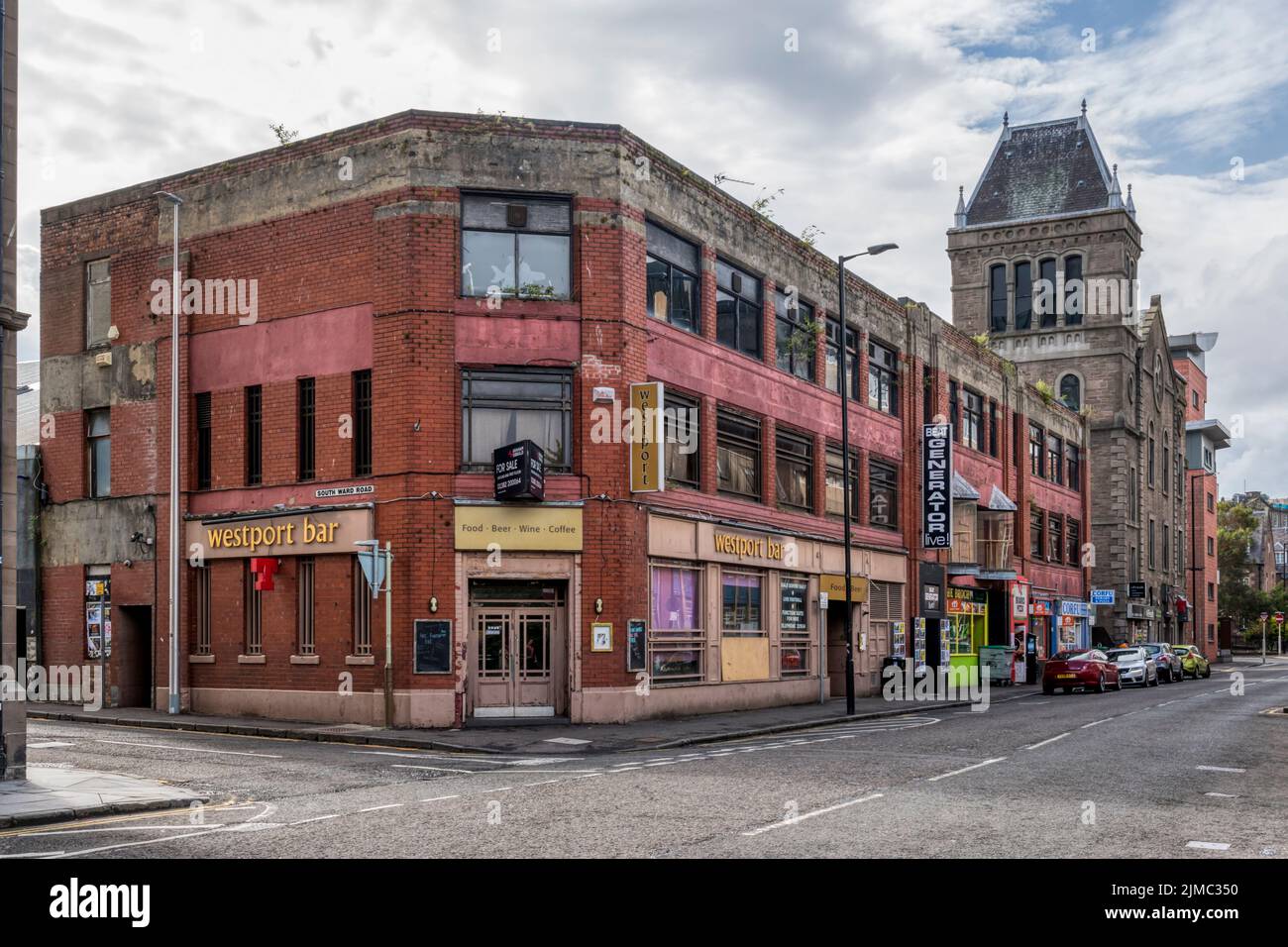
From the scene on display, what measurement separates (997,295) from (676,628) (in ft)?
149

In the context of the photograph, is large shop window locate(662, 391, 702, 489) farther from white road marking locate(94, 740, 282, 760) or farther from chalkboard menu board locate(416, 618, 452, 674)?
white road marking locate(94, 740, 282, 760)

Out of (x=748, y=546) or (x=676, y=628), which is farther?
(x=748, y=546)

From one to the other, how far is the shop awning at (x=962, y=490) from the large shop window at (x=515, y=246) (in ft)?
69.2

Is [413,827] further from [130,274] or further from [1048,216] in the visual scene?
[1048,216]

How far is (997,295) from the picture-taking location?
6788cm

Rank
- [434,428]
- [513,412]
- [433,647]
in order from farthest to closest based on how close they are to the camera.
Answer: [513,412]
[434,428]
[433,647]

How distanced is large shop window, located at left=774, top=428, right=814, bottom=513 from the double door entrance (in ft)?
31.5

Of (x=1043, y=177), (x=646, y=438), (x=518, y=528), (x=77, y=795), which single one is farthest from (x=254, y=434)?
(x=1043, y=177)

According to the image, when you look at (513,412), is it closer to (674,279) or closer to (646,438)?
(646,438)

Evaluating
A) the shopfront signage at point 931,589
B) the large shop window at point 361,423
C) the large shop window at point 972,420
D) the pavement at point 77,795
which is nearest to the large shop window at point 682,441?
the large shop window at point 361,423
